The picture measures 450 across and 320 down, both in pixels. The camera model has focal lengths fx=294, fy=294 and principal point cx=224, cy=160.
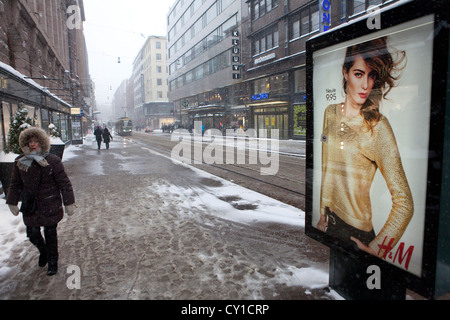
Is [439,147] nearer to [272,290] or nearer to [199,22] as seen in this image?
[272,290]

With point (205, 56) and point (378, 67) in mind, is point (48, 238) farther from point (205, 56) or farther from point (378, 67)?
point (205, 56)

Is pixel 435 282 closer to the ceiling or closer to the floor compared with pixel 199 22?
closer to the floor

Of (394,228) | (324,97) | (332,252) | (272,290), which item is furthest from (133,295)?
(324,97)

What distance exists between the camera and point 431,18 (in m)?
2.00

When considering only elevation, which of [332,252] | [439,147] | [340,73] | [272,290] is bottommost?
[272,290]

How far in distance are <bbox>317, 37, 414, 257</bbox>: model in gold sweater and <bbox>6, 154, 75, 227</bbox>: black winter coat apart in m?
3.16

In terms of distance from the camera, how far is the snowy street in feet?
11.0

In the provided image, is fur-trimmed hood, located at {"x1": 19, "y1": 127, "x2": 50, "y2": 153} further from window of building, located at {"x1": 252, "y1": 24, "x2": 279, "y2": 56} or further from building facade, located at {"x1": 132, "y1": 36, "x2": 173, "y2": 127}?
building facade, located at {"x1": 132, "y1": 36, "x2": 173, "y2": 127}

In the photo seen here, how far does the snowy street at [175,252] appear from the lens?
3344 millimetres

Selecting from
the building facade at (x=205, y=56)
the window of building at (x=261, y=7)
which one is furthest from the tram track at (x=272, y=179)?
the building facade at (x=205, y=56)

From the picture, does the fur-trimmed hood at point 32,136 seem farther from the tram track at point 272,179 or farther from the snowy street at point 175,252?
the tram track at point 272,179

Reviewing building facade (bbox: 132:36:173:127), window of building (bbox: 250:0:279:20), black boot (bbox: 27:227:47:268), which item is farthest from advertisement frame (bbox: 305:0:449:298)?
building facade (bbox: 132:36:173:127)

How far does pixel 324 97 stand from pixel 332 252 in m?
1.68

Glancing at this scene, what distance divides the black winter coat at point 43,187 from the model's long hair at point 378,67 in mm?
3504
